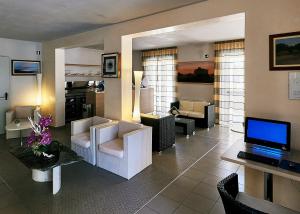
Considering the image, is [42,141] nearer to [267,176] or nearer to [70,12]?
[70,12]

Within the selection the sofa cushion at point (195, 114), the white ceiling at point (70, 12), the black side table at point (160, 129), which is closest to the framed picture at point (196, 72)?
the sofa cushion at point (195, 114)

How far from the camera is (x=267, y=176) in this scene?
7.27 feet

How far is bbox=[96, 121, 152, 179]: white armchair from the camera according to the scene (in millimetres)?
3227

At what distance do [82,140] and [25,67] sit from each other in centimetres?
400

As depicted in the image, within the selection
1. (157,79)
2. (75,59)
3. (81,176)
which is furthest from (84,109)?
(81,176)

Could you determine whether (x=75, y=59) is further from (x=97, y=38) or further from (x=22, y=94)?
(x=97, y=38)

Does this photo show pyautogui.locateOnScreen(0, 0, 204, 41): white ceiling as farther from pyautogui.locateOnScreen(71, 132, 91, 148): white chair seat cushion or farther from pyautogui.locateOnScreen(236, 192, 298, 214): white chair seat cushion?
pyautogui.locateOnScreen(236, 192, 298, 214): white chair seat cushion

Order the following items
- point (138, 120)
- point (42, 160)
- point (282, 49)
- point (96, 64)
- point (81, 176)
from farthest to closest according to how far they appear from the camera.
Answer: point (96, 64) < point (138, 120) < point (81, 176) < point (42, 160) < point (282, 49)

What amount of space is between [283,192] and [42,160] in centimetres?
304

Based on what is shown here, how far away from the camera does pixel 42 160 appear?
2816 millimetres

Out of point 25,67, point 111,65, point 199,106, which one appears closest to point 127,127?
point 111,65

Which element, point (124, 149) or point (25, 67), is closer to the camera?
point (124, 149)

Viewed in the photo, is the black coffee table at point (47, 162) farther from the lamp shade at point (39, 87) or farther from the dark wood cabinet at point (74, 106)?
the dark wood cabinet at point (74, 106)

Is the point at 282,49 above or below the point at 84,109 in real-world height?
above
